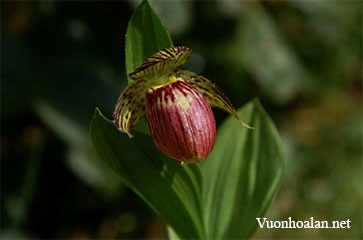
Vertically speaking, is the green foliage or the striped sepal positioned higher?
the striped sepal

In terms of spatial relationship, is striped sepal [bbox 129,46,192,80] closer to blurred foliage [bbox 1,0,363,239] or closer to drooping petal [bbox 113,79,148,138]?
drooping petal [bbox 113,79,148,138]

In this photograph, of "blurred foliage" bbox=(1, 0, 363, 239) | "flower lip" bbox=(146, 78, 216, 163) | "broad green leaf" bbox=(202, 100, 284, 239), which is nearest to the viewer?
"flower lip" bbox=(146, 78, 216, 163)

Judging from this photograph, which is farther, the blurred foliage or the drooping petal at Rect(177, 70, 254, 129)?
the blurred foliage

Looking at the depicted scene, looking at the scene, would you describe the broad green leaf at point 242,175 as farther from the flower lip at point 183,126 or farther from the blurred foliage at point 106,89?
the blurred foliage at point 106,89

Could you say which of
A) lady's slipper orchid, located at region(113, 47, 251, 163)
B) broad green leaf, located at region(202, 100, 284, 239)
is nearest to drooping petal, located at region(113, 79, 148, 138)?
lady's slipper orchid, located at region(113, 47, 251, 163)

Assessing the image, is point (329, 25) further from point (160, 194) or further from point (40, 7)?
point (160, 194)

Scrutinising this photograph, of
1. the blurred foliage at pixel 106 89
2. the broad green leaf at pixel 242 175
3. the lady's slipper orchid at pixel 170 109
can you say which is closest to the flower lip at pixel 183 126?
the lady's slipper orchid at pixel 170 109

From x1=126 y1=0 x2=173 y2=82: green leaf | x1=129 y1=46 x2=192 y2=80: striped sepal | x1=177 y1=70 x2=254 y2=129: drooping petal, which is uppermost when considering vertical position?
x1=126 y1=0 x2=173 y2=82: green leaf

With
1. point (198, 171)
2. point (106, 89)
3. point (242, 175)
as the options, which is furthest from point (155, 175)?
point (106, 89)
